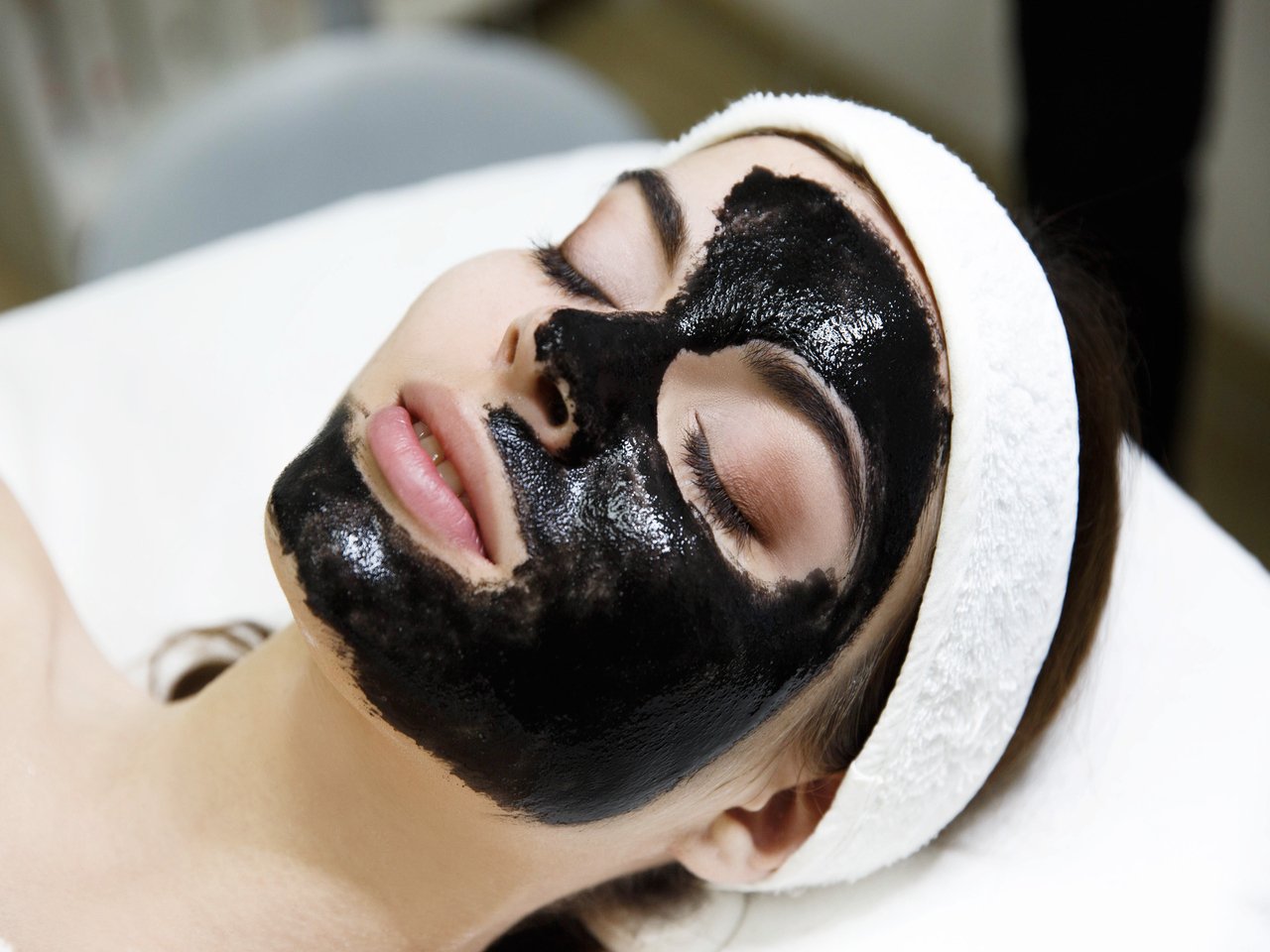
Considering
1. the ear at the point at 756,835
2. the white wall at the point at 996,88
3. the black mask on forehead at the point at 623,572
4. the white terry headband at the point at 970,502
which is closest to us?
the black mask on forehead at the point at 623,572

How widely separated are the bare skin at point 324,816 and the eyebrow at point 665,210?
0.4 inches

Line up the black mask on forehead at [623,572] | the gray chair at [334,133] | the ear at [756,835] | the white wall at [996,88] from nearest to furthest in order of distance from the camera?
the black mask on forehead at [623,572] → the ear at [756,835] → the gray chair at [334,133] → the white wall at [996,88]

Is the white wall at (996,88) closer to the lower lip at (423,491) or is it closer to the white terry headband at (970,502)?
the white terry headband at (970,502)

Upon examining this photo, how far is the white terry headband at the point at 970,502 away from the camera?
36.9 inches

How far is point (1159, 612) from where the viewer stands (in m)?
1.25

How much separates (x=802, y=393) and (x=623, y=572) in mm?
182

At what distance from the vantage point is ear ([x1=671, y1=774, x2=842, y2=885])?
106 cm

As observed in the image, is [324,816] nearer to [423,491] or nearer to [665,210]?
[423,491]

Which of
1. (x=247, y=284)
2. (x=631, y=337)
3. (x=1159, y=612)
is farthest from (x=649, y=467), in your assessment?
(x=247, y=284)

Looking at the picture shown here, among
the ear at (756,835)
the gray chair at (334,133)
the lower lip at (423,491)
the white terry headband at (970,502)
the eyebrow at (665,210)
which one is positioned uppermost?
the gray chair at (334,133)

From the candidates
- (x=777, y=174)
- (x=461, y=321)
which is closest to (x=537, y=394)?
(x=461, y=321)

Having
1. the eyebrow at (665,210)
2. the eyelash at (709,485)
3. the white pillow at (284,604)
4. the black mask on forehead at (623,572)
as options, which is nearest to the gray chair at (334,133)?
the white pillow at (284,604)

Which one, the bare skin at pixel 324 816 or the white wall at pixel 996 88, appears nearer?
the bare skin at pixel 324 816

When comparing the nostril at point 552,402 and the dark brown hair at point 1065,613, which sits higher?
the nostril at point 552,402
